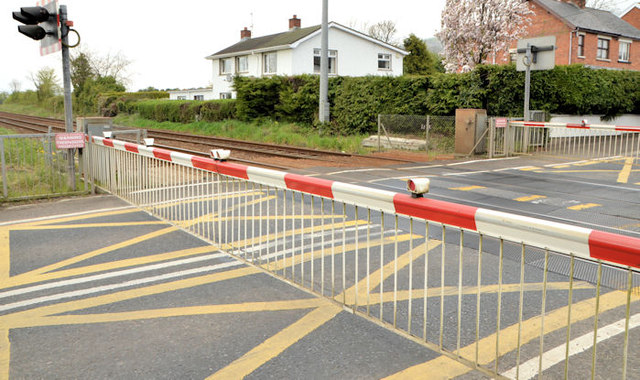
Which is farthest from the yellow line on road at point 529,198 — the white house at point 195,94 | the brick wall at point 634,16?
the brick wall at point 634,16

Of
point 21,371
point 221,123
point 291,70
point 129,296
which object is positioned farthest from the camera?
point 291,70

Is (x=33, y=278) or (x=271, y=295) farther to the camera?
(x=33, y=278)

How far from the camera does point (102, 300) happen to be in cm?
452

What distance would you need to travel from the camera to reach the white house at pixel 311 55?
136ft

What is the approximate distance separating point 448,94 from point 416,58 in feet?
104

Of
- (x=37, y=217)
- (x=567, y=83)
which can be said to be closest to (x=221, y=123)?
(x=567, y=83)

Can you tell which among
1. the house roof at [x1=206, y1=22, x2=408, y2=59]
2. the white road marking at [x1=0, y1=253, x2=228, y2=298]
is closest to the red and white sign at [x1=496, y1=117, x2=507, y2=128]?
the white road marking at [x1=0, y1=253, x2=228, y2=298]

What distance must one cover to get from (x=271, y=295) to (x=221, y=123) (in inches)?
1059

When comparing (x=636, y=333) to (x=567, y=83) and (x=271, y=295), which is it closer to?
(x=271, y=295)

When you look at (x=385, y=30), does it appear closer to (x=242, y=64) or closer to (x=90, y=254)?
(x=242, y=64)

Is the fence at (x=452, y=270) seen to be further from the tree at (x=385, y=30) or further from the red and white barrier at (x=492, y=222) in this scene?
the tree at (x=385, y=30)

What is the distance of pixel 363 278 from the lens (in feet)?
16.5

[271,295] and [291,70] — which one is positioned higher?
[291,70]

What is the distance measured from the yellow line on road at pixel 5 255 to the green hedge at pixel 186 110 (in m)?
25.1
